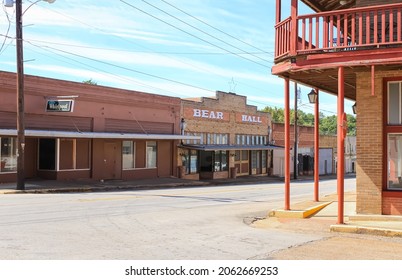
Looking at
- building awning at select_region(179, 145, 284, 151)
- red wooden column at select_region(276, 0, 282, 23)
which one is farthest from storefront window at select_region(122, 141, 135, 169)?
red wooden column at select_region(276, 0, 282, 23)

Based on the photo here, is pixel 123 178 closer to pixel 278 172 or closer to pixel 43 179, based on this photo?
pixel 43 179

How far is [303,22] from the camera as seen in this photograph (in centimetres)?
1206

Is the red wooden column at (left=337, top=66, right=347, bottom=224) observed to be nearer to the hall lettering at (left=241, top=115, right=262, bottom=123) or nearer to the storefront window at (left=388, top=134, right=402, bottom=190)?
the storefront window at (left=388, top=134, right=402, bottom=190)

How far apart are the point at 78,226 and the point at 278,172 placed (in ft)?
130

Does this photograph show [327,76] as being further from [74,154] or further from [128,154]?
[128,154]

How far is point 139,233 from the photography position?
10594 millimetres

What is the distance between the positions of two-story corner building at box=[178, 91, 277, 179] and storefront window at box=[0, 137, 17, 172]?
1370 centimetres

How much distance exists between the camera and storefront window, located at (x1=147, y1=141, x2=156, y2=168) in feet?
113

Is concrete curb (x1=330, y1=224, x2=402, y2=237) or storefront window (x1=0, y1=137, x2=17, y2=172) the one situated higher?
storefront window (x1=0, y1=137, x2=17, y2=172)

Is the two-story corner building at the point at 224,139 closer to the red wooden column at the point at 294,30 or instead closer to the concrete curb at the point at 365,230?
the red wooden column at the point at 294,30

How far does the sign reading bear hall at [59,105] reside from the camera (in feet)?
86.5

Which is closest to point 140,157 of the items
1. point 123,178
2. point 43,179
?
point 123,178

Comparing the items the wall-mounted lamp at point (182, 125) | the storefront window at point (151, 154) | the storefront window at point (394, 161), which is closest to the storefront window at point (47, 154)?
the storefront window at point (151, 154)

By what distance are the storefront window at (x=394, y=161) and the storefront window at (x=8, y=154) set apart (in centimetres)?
1929
